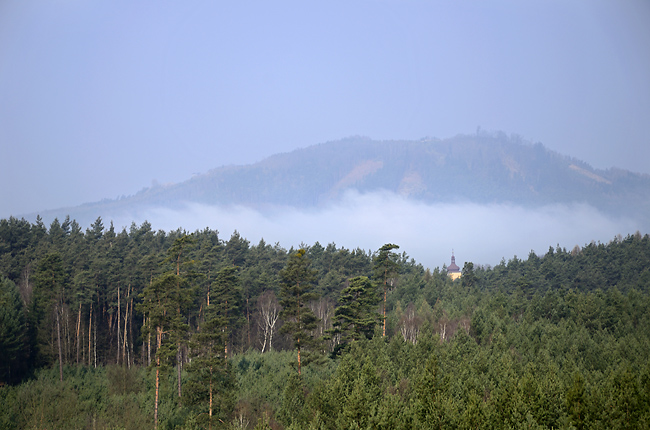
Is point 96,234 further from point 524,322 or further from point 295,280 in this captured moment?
point 524,322

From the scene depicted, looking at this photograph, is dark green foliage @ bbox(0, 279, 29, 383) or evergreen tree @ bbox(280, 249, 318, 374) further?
dark green foliage @ bbox(0, 279, 29, 383)

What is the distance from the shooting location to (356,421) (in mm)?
31719

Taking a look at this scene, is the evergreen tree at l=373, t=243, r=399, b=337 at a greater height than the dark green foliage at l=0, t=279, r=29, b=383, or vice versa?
the evergreen tree at l=373, t=243, r=399, b=337

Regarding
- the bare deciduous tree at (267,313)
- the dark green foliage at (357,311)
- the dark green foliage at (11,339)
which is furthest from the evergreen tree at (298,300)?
the dark green foliage at (11,339)

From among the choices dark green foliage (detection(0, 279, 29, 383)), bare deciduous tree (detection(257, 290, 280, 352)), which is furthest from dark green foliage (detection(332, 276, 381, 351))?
dark green foliage (detection(0, 279, 29, 383))

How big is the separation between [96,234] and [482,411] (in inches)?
3286

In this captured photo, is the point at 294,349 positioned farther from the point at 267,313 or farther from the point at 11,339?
the point at 11,339

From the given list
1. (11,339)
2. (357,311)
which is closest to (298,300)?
(357,311)

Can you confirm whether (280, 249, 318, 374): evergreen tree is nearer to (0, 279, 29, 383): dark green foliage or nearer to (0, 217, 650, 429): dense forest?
(0, 217, 650, 429): dense forest

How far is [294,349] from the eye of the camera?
208 ft

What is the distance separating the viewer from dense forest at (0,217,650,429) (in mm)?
33125

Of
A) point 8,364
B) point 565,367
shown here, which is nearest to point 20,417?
point 8,364

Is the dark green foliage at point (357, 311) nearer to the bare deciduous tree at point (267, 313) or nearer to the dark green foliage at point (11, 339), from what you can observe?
the bare deciduous tree at point (267, 313)

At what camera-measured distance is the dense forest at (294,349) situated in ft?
109
